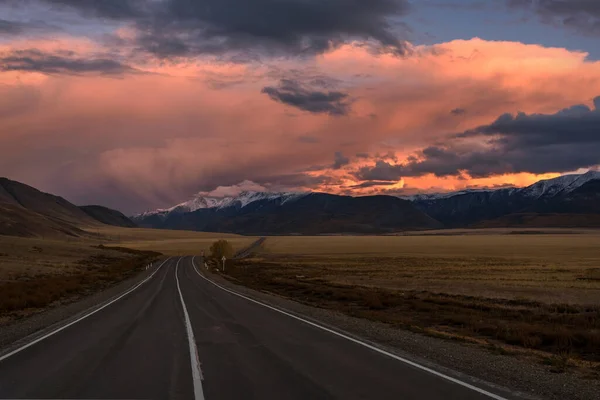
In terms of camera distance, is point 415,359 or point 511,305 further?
point 511,305

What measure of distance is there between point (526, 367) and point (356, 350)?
425cm

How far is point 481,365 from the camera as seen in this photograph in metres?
12.9

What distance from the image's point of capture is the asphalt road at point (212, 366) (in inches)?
391

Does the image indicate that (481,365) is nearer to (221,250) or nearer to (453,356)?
(453,356)

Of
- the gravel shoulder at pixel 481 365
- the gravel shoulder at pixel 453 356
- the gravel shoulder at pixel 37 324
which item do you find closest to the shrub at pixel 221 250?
the gravel shoulder at pixel 37 324

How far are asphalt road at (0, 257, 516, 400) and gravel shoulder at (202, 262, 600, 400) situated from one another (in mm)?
779

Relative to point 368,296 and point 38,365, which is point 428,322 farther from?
point 38,365

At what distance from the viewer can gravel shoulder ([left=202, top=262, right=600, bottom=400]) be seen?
1055 centimetres

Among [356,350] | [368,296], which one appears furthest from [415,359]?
[368,296]

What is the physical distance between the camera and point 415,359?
1342cm

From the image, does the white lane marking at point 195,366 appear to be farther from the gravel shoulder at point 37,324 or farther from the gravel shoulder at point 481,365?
the gravel shoulder at point 481,365

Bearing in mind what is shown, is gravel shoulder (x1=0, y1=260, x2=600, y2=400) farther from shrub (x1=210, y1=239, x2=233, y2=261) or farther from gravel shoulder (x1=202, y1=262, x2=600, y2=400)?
shrub (x1=210, y1=239, x2=233, y2=261)

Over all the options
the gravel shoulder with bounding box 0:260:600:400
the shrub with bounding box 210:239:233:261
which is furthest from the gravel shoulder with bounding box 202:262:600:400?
the shrub with bounding box 210:239:233:261

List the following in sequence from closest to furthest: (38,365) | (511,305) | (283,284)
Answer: (38,365), (511,305), (283,284)
